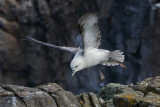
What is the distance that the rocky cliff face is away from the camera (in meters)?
15.2

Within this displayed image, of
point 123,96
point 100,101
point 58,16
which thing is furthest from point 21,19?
point 123,96

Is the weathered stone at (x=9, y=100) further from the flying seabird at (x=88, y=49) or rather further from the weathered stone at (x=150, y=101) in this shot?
the weathered stone at (x=150, y=101)

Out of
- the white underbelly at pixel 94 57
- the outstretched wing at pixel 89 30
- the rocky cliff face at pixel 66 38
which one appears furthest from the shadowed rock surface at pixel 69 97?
the rocky cliff face at pixel 66 38

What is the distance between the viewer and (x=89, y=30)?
4.68 meters

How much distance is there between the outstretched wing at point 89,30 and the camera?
4.54m

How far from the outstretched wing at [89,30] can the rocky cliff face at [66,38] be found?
33.0 feet

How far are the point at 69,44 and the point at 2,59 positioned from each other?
3.63 m

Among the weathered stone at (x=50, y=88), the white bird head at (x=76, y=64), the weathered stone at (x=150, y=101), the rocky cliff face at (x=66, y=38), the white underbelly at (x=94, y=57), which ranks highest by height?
the rocky cliff face at (x=66, y=38)

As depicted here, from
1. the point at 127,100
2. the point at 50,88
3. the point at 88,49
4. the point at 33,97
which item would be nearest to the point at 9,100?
the point at 33,97

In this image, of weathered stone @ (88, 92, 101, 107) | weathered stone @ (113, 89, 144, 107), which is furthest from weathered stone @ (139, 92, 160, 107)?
weathered stone @ (88, 92, 101, 107)

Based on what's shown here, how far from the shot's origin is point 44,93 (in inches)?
185

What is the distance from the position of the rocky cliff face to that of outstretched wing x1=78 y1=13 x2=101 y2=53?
10070mm

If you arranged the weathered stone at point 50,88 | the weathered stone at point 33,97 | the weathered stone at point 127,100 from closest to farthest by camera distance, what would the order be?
the weathered stone at point 127,100
the weathered stone at point 33,97
the weathered stone at point 50,88

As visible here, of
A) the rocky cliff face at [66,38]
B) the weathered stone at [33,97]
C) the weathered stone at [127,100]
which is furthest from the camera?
the rocky cliff face at [66,38]
